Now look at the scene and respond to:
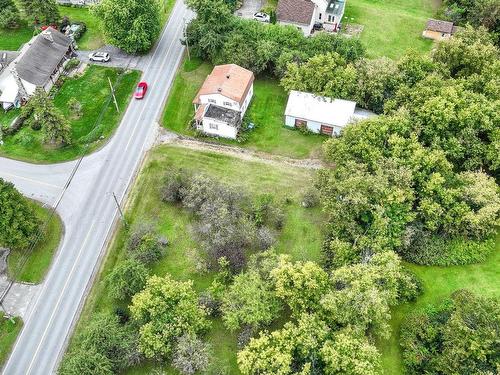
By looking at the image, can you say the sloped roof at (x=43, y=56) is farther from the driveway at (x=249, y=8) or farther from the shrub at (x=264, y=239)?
the shrub at (x=264, y=239)

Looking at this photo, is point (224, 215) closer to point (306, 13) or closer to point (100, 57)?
point (100, 57)

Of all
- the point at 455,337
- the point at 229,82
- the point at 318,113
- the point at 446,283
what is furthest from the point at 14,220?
the point at 446,283

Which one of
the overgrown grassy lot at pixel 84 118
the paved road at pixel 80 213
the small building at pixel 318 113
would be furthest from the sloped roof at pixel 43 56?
the small building at pixel 318 113

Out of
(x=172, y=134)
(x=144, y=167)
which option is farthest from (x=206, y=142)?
(x=144, y=167)

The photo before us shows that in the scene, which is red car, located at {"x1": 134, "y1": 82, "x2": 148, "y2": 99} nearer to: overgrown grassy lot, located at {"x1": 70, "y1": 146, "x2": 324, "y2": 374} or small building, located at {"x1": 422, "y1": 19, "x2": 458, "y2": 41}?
overgrown grassy lot, located at {"x1": 70, "y1": 146, "x2": 324, "y2": 374}

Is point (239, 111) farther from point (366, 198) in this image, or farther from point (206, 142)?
point (366, 198)

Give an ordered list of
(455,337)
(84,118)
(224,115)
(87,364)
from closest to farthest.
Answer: (87,364), (455,337), (224,115), (84,118)

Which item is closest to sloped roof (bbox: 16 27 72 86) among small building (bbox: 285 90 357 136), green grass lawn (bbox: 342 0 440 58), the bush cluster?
the bush cluster
